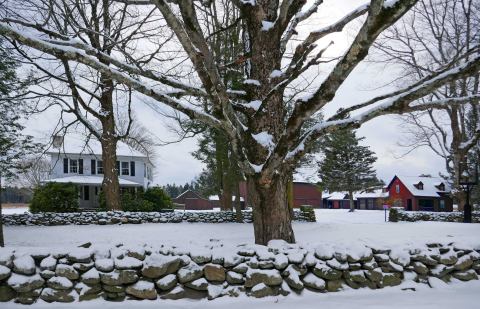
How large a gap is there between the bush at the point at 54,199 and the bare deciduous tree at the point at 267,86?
15228 mm

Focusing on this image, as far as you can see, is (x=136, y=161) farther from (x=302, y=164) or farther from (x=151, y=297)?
(x=151, y=297)

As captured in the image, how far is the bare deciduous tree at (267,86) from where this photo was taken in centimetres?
431

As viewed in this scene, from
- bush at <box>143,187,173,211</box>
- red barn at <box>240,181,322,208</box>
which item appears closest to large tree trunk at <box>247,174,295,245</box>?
bush at <box>143,187,173,211</box>

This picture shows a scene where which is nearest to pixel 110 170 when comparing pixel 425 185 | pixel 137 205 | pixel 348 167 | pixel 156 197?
pixel 137 205

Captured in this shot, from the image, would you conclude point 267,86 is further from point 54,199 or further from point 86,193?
point 86,193

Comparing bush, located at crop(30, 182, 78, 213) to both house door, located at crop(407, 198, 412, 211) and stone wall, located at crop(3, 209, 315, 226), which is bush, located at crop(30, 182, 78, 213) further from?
house door, located at crop(407, 198, 412, 211)

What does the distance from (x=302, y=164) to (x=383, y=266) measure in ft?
63.3

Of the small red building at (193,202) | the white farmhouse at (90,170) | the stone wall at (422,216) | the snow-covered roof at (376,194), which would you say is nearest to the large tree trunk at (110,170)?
the white farmhouse at (90,170)

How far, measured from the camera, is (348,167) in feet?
119

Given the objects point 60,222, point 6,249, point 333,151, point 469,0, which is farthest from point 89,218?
point 333,151

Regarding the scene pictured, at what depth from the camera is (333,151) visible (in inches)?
1426

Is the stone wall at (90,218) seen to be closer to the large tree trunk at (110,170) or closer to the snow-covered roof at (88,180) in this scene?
the large tree trunk at (110,170)

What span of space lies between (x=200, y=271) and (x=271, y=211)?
154 centimetres

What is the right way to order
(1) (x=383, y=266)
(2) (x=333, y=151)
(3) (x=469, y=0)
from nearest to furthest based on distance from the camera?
(1) (x=383, y=266) < (3) (x=469, y=0) < (2) (x=333, y=151)
